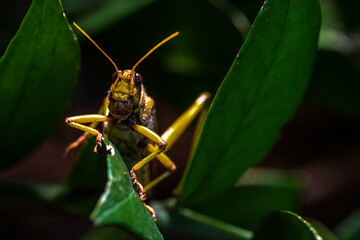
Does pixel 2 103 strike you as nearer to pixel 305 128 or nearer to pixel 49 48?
pixel 49 48

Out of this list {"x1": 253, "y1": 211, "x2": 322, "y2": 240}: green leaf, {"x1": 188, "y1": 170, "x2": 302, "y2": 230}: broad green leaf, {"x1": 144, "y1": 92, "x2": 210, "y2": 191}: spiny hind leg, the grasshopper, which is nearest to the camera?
{"x1": 253, "y1": 211, "x2": 322, "y2": 240}: green leaf

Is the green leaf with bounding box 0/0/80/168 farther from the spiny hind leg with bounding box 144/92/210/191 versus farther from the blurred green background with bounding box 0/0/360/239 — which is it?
the spiny hind leg with bounding box 144/92/210/191

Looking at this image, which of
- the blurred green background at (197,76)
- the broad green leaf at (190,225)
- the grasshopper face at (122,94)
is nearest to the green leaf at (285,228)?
the broad green leaf at (190,225)

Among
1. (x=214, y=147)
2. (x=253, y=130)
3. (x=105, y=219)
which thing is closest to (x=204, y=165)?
(x=214, y=147)

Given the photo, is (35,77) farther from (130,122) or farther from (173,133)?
(173,133)

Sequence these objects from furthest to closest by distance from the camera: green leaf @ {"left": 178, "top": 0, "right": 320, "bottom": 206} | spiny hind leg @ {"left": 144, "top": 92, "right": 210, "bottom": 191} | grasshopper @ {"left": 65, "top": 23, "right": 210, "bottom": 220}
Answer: spiny hind leg @ {"left": 144, "top": 92, "right": 210, "bottom": 191}
grasshopper @ {"left": 65, "top": 23, "right": 210, "bottom": 220}
green leaf @ {"left": 178, "top": 0, "right": 320, "bottom": 206}

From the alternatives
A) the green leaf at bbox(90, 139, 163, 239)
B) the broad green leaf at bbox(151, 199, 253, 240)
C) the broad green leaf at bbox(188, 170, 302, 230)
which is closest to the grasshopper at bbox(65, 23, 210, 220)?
the broad green leaf at bbox(151, 199, 253, 240)

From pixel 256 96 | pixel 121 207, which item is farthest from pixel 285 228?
pixel 121 207

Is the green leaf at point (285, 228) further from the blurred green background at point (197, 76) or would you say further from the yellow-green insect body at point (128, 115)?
the blurred green background at point (197, 76)
